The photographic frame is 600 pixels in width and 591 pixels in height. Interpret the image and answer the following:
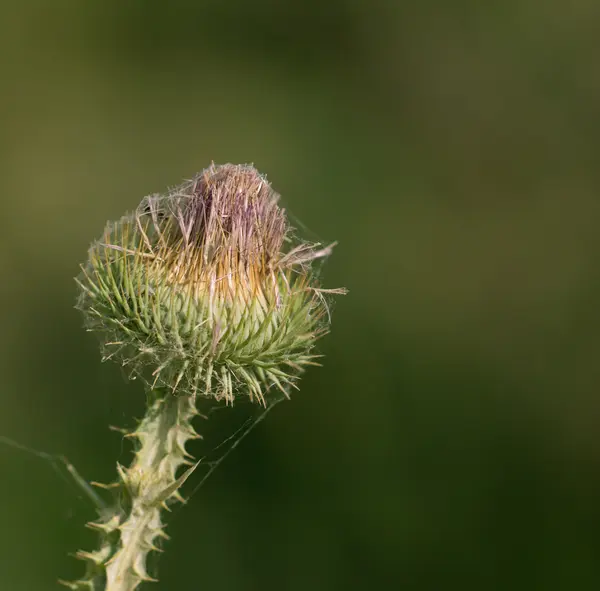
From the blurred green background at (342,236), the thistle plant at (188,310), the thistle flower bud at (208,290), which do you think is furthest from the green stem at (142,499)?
the blurred green background at (342,236)

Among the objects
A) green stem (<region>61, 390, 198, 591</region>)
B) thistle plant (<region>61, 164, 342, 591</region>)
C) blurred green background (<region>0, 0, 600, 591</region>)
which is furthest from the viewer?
blurred green background (<region>0, 0, 600, 591</region>)

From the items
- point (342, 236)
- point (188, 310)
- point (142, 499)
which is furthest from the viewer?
point (342, 236)

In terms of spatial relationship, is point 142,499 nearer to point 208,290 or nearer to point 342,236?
point 208,290

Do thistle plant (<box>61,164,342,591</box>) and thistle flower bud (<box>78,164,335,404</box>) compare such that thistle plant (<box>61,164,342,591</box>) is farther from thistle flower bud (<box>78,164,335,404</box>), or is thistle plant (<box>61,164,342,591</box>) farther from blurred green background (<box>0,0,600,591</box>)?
blurred green background (<box>0,0,600,591</box>)

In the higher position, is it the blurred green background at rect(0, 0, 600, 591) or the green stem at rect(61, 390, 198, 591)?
the blurred green background at rect(0, 0, 600, 591)

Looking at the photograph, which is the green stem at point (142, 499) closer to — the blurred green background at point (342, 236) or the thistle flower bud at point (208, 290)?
the thistle flower bud at point (208, 290)

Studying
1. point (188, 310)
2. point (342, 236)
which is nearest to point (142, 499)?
point (188, 310)

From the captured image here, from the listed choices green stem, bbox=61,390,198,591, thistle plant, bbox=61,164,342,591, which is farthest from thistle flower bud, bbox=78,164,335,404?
green stem, bbox=61,390,198,591
